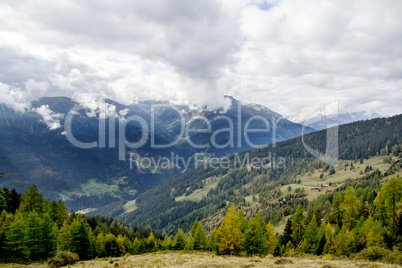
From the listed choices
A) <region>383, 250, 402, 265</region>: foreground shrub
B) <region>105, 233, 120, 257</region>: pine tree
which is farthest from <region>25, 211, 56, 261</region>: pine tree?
<region>383, 250, 402, 265</region>: foreground shrub

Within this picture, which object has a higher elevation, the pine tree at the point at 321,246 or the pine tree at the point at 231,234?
the pine tree at the point at 231,234

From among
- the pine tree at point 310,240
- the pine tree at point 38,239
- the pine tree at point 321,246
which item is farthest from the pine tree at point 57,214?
the pine tree at point 321,246

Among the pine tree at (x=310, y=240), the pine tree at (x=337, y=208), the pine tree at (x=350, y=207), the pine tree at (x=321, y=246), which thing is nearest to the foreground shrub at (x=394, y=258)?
the pine tree at (x=321, y=246)

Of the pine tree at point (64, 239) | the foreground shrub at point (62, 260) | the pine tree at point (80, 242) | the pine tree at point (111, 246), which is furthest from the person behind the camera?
the pine tree at point (111, 246)

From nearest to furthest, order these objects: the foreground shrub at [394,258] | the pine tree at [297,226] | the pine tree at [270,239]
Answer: the foreground shrub at [394,258]
the pine tree at [270,239]
the pine tree at [297,226]

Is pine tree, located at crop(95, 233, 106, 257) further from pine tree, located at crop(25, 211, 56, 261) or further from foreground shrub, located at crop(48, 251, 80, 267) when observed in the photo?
foreground shrub, located at crop(48, 251, 80, 267)

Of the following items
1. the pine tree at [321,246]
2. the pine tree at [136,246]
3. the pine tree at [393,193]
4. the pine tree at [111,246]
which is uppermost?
the pine tree at [393,193]

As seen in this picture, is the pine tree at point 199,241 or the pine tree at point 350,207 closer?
the pine tree at point 350,207

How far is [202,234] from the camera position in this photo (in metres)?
68.4

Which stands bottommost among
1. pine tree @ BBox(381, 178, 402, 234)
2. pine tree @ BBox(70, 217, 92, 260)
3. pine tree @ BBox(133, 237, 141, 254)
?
pine tree @ BBox(133, 237, 141, 254)

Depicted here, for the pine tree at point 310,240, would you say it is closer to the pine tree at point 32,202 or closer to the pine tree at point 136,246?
the pine tree at point 136,246

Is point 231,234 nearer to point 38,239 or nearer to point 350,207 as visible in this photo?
point 38,239

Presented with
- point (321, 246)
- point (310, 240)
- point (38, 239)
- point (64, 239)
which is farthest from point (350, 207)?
point (38, 239)

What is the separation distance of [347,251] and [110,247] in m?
63.8
